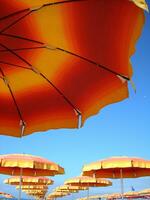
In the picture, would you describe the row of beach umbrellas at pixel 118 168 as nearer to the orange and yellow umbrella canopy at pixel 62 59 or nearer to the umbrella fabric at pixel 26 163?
the umbrella fabric at pixel 26 163

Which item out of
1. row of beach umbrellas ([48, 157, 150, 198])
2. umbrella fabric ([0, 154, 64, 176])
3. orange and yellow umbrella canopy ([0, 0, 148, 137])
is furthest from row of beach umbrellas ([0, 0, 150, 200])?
row of beach umbrellas ([48, 157, 150, 198])

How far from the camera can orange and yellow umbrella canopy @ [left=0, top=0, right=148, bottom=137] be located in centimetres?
260

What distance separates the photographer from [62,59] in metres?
3.36

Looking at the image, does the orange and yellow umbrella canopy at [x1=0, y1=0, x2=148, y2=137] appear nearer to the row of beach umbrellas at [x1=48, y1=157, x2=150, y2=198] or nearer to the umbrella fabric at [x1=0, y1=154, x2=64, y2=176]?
the umbrella fabric at [x1=0, y1=154, x2=64, y2=176]

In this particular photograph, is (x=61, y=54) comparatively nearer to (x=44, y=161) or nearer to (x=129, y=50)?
(x=129, y=50)

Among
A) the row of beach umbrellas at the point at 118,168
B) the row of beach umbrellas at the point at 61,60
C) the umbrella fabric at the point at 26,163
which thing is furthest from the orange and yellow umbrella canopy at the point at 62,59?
the row of beach umbrellas at the point at 118,168

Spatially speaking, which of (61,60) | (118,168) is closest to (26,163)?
(118,168)

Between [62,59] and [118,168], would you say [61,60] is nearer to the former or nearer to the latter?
[62,59]

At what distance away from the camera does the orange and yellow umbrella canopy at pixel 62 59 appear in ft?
8.52

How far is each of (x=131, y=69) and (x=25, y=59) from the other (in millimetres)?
1224

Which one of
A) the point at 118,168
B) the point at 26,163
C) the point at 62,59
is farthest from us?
the point at 118,168

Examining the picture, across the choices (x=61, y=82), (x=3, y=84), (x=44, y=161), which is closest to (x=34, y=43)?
(x=61, y=82)

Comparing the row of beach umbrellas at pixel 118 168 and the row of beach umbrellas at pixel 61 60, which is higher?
the row of beach umbrellas at pixel 61 60

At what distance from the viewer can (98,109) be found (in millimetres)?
3570
